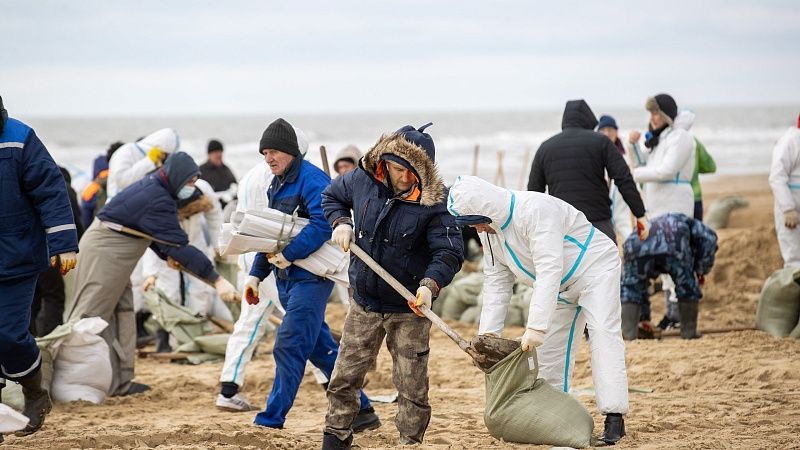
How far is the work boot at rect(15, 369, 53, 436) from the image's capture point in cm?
640

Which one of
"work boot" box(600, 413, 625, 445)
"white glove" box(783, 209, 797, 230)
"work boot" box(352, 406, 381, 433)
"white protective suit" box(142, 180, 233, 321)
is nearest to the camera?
"work boot" box(600, 413, 625, 445)

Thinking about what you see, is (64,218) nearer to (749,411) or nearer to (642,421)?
(642,421)

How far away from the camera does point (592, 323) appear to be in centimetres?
576

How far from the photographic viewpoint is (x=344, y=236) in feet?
18.4

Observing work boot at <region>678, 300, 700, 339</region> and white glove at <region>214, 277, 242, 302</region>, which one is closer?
white glove at <region>214, 277, 242, 302</region>

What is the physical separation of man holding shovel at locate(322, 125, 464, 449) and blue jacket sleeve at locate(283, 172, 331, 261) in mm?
493

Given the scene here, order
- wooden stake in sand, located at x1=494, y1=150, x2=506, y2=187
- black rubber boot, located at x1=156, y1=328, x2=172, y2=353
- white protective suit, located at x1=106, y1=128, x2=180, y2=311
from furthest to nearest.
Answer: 1. wooden stake in sand, located at x1=494, y1=150, x2=506, y2=187
2. black rubber boot, located at x1=156, y1=328, x2=172, y2=353
3. white protective suit, located at x1=106, y1=128, x2=180, y2=311

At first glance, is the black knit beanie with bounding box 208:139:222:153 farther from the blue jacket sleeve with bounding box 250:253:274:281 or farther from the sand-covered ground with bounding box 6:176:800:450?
the blue jacket sleeve with bounding box 250:253:274:281

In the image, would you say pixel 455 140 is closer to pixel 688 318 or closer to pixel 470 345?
pixel 688 318

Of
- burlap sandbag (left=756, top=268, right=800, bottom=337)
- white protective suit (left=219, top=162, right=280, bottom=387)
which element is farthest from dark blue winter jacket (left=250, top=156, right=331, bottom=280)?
burlap sandbag (left=756, top=268, right=800, bottom=337)

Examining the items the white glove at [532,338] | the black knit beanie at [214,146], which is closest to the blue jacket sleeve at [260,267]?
the white glove at [532,338]

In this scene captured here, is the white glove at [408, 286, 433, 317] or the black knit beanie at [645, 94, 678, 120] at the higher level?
the black knit beanie at [645, 94, 678, 120]

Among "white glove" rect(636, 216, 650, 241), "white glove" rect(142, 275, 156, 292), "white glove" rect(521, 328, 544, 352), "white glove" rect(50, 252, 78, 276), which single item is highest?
"white glove" rect(636, 216, 650, 241)

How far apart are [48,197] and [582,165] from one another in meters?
4.03
